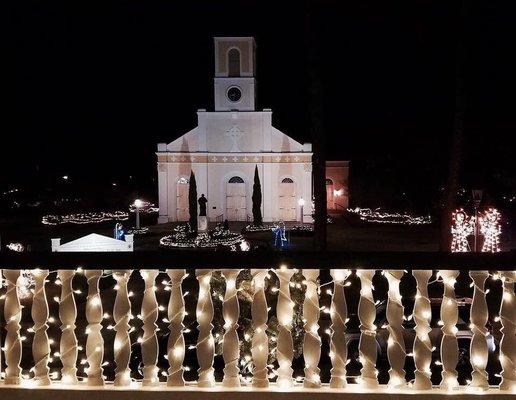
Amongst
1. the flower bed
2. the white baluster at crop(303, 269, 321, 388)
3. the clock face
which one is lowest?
the flower bed

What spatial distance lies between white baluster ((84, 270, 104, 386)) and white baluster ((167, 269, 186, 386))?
42cm

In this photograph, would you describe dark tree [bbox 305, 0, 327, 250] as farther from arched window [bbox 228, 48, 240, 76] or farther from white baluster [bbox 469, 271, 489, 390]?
arched window [bbox 228, 48, 240, 76]

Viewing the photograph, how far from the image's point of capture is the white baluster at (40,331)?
118 inches

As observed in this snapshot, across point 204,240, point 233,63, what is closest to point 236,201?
point 233,63

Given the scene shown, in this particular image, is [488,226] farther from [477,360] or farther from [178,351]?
[178,351]

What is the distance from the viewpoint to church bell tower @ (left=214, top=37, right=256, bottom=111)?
1481 inches

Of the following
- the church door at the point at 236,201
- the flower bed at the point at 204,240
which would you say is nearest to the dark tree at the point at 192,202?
the church door at the point at 236,201

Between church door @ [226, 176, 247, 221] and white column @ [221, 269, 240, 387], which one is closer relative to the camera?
white column @ [221, 269, 240, 387]

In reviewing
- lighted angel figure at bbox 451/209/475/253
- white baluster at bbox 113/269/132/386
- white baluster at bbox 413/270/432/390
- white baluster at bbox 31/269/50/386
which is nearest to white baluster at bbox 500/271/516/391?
white baluster at bbox 413/270/432/390

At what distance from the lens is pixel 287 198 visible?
3816 cm

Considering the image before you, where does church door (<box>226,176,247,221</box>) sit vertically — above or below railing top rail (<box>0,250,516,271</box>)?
below

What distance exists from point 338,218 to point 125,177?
2362 cm

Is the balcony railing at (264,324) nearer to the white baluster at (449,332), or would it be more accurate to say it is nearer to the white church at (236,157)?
the white baluster at (449,332)

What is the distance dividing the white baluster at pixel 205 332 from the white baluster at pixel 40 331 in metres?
0.89
